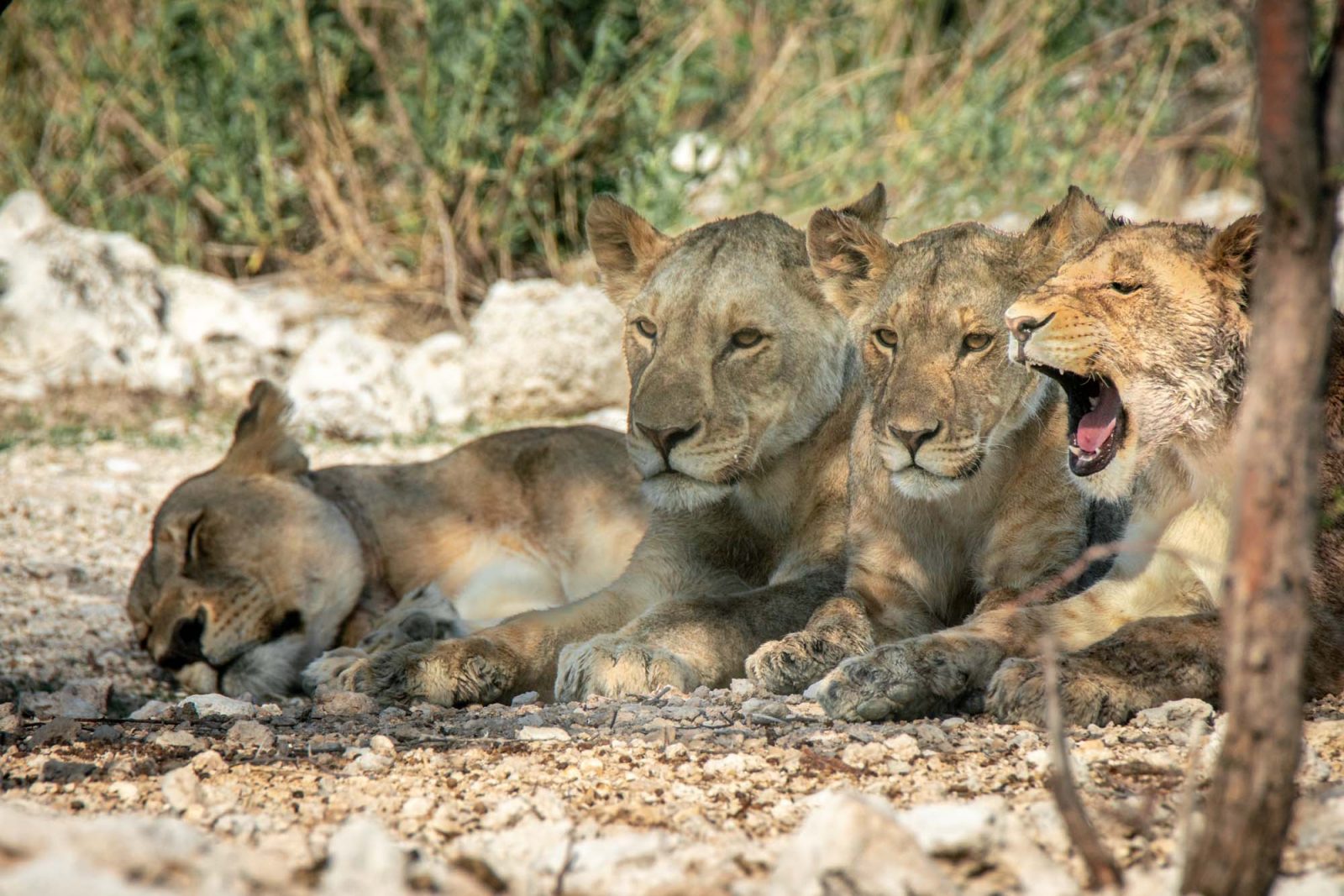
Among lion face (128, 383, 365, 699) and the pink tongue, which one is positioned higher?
the pink tongue

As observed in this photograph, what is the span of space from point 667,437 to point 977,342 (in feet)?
3.00

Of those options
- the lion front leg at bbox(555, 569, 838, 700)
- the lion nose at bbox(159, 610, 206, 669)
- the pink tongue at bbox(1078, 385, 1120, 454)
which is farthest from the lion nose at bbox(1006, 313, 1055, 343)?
the lion nose at bbox(159, 610, 206, 669)

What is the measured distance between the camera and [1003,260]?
447 centimetres

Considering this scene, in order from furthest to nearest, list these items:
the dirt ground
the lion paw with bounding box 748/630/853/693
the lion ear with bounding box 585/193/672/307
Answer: the lion ear with bounding box 585/193/672/307 → the lion paw with bounding box 748/630/853/693 → the dirt ground

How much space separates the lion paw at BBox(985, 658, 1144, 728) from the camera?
137 inches

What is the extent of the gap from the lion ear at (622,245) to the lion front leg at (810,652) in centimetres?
152

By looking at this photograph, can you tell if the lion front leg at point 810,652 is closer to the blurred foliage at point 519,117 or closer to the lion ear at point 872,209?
the lion ear at point 872,209

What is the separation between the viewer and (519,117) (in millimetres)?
10492

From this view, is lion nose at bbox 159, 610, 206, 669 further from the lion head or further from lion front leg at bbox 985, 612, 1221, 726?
lion front leg at bbox 985, 612, 1221, 726

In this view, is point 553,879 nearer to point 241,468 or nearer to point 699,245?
point 699,245

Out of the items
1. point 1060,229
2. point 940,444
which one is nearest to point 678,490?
point 940,444

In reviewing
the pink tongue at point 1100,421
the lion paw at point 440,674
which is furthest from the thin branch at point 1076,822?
the lion paw at point 440,674

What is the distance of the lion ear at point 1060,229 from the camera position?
14.0 ft

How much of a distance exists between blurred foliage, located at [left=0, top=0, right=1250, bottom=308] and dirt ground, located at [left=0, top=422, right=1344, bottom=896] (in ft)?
20.3
